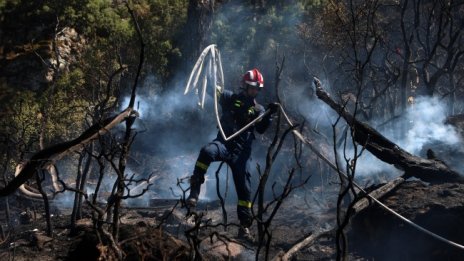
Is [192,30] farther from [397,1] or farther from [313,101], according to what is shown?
[397,1]

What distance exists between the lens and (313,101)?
1434 centimetres

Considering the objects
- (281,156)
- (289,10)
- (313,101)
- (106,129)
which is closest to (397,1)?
(289,10)

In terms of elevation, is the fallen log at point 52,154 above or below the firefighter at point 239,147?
below

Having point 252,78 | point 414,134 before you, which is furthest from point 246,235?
point 414,134

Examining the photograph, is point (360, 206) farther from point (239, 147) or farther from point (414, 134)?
point (414, 134)

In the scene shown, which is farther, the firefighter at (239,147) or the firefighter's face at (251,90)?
the firefighter's face at (251,90)

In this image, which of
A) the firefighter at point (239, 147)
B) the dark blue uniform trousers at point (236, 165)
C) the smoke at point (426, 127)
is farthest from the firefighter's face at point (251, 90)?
the smoke at point (426, 127)

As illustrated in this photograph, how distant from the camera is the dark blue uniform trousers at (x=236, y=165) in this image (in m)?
7.00

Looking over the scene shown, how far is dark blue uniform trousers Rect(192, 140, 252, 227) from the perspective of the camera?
7004mm

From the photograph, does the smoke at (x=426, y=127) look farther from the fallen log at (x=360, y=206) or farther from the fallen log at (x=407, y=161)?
the fallen log at (x=360, y=206)

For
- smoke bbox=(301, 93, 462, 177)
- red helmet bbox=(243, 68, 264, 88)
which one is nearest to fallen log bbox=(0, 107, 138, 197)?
red helmet bbox=(243, 68, 264, 88)

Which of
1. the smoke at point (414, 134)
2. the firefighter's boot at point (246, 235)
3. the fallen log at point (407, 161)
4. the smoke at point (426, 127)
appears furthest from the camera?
the smoke at point (414, 134)

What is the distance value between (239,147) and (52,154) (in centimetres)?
389

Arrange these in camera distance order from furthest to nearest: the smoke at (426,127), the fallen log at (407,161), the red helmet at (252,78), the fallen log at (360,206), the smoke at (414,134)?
the smoke at (414,134), the smoke at (426,127), the red helmet at (252,78), the fallen log at (407,161), the fallen log at (360,206)
